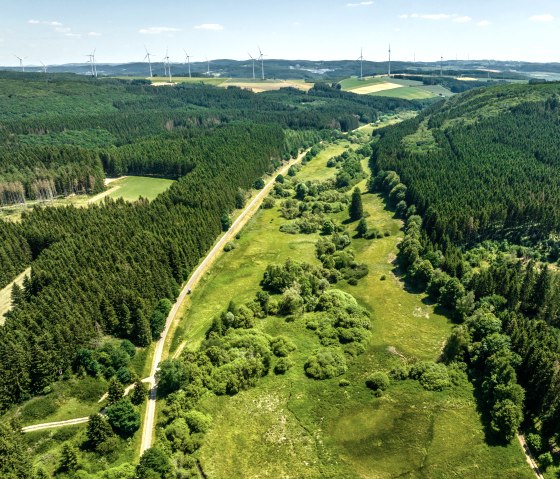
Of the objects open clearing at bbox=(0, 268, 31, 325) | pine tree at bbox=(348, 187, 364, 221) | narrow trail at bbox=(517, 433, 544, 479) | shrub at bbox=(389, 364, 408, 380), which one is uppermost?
pine tree at bbox=(348, 187, 364, 221)

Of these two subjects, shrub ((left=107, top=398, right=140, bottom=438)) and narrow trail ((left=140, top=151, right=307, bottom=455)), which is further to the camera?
narrow trail ((left=140, top=151, right=307, bottom=455))

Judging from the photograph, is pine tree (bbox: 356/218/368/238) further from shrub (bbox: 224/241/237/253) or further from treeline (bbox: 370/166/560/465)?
shrub (bbox: 224/241/237/253)

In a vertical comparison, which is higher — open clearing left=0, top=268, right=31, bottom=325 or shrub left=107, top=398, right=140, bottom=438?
open clearing left=0, top=268, right=31, bottom=325

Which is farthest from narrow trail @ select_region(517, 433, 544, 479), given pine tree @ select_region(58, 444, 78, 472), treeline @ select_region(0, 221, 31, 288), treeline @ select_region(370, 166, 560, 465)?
treeline @ select_region(0, 221, 31, 288)

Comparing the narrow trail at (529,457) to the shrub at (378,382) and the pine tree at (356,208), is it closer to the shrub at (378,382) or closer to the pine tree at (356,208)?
the shrub at (378,382)

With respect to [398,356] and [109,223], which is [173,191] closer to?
[109,223]

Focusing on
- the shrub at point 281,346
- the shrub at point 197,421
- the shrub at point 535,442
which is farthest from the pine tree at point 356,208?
the shrub at point 197,421
